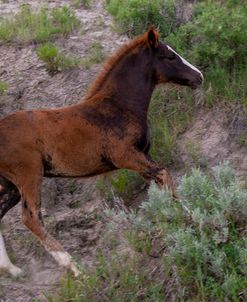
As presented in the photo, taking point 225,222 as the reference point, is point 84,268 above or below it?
below

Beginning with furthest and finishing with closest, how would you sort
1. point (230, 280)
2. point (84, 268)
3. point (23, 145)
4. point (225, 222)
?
point (23, 145), point (84, 268), point (225, 222), point (230, 280)

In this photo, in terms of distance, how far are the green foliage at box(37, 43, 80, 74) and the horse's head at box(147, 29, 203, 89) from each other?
217 cm

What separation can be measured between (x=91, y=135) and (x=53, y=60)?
2.75 metres

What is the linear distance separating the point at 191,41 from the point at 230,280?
479 centimetres

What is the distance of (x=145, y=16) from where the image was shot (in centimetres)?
1092

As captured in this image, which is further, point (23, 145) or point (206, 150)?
point (206, 150)

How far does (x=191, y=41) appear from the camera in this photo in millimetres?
10445

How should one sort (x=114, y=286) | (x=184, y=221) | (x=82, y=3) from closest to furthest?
(x=114, y=286), (x=184, y=221), (x=82, y=3)

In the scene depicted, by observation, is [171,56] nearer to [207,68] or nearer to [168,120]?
[168,120]

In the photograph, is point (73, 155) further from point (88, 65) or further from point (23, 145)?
point (88, 65)

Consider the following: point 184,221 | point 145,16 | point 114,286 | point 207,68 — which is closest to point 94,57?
point 145,16

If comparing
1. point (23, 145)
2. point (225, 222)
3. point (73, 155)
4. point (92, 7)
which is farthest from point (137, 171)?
point (92, 7)

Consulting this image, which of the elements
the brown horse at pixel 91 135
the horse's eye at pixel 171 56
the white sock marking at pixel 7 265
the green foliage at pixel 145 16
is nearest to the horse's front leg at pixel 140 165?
the brown horse at pixel 91 135

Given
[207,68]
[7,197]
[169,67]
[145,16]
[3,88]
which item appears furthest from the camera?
[145,16]
